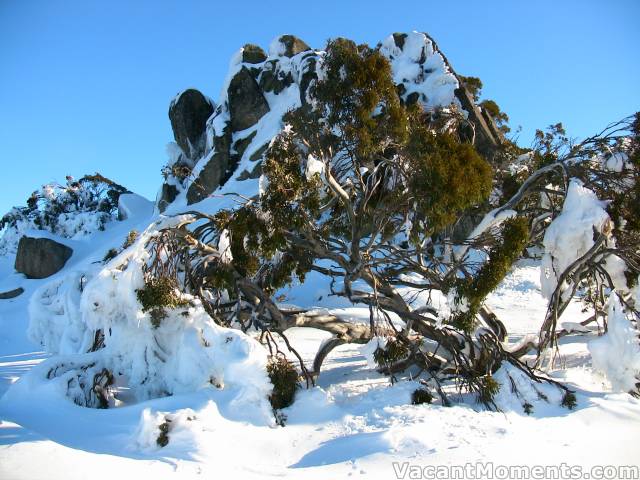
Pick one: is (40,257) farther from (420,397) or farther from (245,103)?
(420,397)

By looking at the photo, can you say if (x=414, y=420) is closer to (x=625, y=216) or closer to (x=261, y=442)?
(x=261, y=442)

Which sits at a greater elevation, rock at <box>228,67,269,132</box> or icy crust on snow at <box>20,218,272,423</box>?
rock at <box>228,67,269,132</box>

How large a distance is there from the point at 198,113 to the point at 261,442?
26264mm

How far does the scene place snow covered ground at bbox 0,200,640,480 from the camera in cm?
418

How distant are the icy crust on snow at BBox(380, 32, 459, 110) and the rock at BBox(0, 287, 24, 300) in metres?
19.9

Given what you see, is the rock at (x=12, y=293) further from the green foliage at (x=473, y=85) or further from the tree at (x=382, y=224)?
the green foliage at (x=473, y=85)

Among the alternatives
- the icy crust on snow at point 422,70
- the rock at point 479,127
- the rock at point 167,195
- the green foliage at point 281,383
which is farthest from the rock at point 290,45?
the green foliage at point 281,383


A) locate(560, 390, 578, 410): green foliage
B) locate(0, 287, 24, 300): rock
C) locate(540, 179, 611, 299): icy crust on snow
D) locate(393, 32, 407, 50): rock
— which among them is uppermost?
locate(393, 32, 407, 50): rock

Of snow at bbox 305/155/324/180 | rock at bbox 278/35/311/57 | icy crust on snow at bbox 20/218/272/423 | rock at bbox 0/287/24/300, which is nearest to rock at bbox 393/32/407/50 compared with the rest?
rock at bbox 278/35/311/57

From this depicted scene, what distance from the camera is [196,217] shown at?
7133 mm

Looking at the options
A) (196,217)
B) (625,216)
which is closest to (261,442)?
(196,217)

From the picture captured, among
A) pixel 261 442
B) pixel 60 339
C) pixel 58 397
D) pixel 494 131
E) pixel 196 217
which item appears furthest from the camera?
pixel 494 131

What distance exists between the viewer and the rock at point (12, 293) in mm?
21250

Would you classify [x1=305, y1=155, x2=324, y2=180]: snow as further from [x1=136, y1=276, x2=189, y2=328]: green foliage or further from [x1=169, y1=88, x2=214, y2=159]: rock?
[x1=169, y1=88, x2=214, y2=159]: rock
